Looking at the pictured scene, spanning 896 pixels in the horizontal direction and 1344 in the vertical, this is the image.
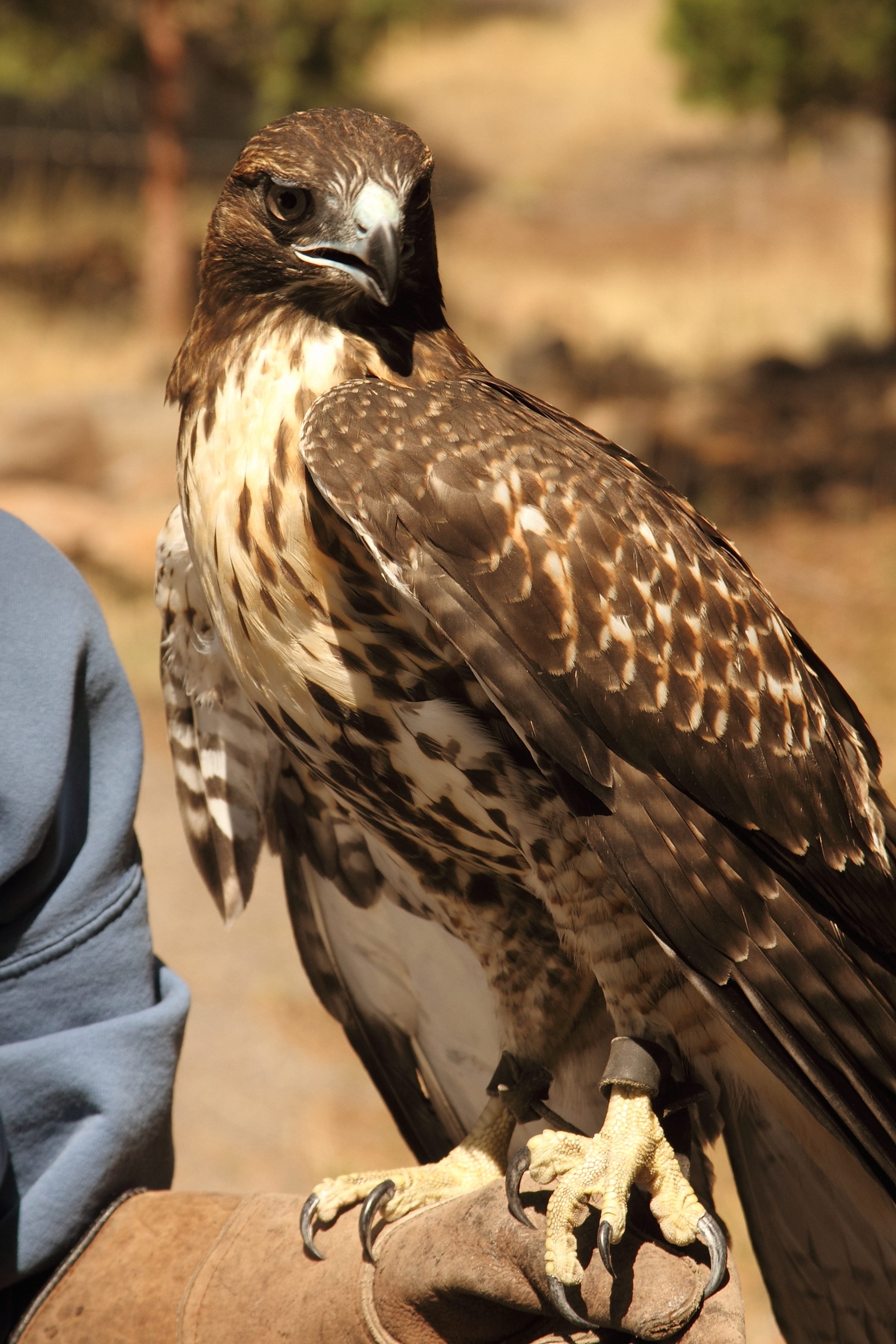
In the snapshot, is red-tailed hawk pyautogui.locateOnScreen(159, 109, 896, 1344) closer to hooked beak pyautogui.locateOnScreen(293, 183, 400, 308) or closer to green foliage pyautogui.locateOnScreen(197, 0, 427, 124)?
hooked beak pyautogui.locateOnScreen(293, 183, 400, 308)

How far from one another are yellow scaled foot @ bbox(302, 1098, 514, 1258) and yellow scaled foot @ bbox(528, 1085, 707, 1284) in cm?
32

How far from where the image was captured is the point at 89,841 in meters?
2.29

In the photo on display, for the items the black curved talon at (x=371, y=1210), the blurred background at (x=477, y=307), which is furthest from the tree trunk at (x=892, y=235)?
the black curved talon at (x=371, y=1210)

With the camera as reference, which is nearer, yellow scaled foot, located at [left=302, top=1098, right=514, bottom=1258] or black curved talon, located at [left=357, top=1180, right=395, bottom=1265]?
black curved talon, located at [left=357, top=1180, right=395, bottom=1265]

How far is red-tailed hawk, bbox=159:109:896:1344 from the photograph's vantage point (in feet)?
7.06

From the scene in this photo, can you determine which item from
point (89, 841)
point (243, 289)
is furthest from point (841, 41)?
point (89, 841)

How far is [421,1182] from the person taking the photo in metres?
2.74

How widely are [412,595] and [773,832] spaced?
81cm

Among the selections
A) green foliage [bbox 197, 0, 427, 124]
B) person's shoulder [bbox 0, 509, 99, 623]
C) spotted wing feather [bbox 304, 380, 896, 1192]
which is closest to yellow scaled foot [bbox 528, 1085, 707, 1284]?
spotted wing feather [bbox 304, 380, 896, 1192]

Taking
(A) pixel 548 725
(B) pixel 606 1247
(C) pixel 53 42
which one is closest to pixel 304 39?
(C) pixel 53 42

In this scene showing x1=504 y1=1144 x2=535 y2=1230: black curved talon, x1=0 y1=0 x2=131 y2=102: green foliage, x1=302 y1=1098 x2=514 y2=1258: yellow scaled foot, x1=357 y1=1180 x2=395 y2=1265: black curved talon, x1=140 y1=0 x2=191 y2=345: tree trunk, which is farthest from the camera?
x1=140 y1=0 x2=191 y2=345: tree trunk

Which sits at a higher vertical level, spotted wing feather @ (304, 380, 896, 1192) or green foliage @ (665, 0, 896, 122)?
green foliage @ (665, 0, 896, 122)

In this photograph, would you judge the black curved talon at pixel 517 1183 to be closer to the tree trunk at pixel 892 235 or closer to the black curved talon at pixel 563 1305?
the black curved talon at pixel 563 1305

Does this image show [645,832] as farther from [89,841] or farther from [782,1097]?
[89,841]
